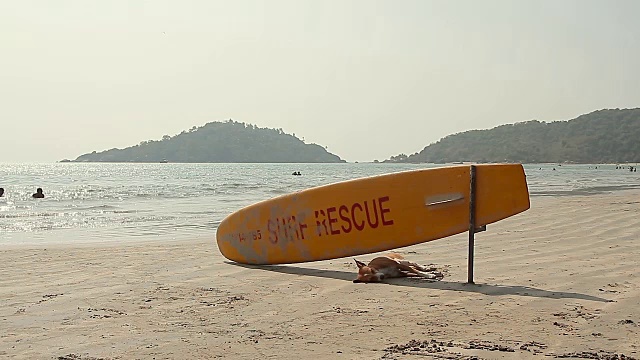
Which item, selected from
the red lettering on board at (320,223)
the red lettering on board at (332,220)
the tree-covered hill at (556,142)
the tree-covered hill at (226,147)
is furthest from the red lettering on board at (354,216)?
the tree-covered hill at (226,147)

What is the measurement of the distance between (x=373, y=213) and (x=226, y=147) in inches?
5715

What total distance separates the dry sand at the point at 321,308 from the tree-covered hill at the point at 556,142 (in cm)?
11473

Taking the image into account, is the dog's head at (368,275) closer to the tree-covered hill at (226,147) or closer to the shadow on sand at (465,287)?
the shadow on sand at (465,287)

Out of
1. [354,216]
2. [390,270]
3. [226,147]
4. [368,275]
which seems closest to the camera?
[368,275]

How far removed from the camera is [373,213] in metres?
5.58

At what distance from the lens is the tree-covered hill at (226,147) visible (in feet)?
486

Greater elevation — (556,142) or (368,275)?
(556,142)

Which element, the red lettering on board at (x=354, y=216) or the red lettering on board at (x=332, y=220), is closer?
the red lettering on board at (x=354, y=216)

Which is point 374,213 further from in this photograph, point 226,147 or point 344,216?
point 226,147

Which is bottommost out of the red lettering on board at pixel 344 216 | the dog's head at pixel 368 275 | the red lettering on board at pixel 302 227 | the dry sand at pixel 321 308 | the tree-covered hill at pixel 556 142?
the dry sand at pixel 321 308

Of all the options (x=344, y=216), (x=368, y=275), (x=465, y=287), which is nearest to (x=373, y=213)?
(x=344, y=216)

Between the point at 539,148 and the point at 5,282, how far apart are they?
130m

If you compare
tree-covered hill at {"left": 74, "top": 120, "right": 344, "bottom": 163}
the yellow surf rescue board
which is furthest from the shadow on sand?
tree-covered hill at {"left": 74, "top": 120, "right": 344, "bottom": 163}

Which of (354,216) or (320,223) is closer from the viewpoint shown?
(354,216)
